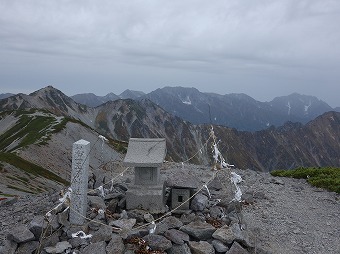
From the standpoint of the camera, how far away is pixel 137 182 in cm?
1620

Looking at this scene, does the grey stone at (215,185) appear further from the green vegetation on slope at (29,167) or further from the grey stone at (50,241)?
the green vegetation on slope at (29,167)

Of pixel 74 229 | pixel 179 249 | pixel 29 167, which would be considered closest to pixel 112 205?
pixel 74 229

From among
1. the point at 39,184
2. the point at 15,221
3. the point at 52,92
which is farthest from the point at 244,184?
the point at 52,92

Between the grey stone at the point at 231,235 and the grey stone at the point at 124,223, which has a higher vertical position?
the grey stone at the point at 124,223

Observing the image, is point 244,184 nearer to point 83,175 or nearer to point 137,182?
point 137,182

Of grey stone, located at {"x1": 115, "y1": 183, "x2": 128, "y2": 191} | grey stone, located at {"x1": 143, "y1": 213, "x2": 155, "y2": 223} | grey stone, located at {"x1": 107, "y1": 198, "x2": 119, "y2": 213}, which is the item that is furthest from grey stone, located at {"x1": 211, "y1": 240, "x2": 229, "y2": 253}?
grey stone, located at {"x1": 115, "y1": 183, "x2": 128, "y2": 191}

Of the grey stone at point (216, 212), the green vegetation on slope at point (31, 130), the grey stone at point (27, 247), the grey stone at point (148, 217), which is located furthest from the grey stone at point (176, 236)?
the green vegetation on slope at point (31, 130)

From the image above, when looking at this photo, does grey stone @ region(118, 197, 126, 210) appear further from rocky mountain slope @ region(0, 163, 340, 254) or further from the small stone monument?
the small stone monument

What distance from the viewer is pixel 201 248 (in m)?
12.8

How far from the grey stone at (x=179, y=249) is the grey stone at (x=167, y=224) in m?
0.76

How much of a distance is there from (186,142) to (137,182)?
174m

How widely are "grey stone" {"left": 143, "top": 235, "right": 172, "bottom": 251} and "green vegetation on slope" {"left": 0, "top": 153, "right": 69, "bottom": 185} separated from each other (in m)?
34.7

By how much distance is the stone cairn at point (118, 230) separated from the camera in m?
12.7

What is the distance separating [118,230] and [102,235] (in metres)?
0.74
